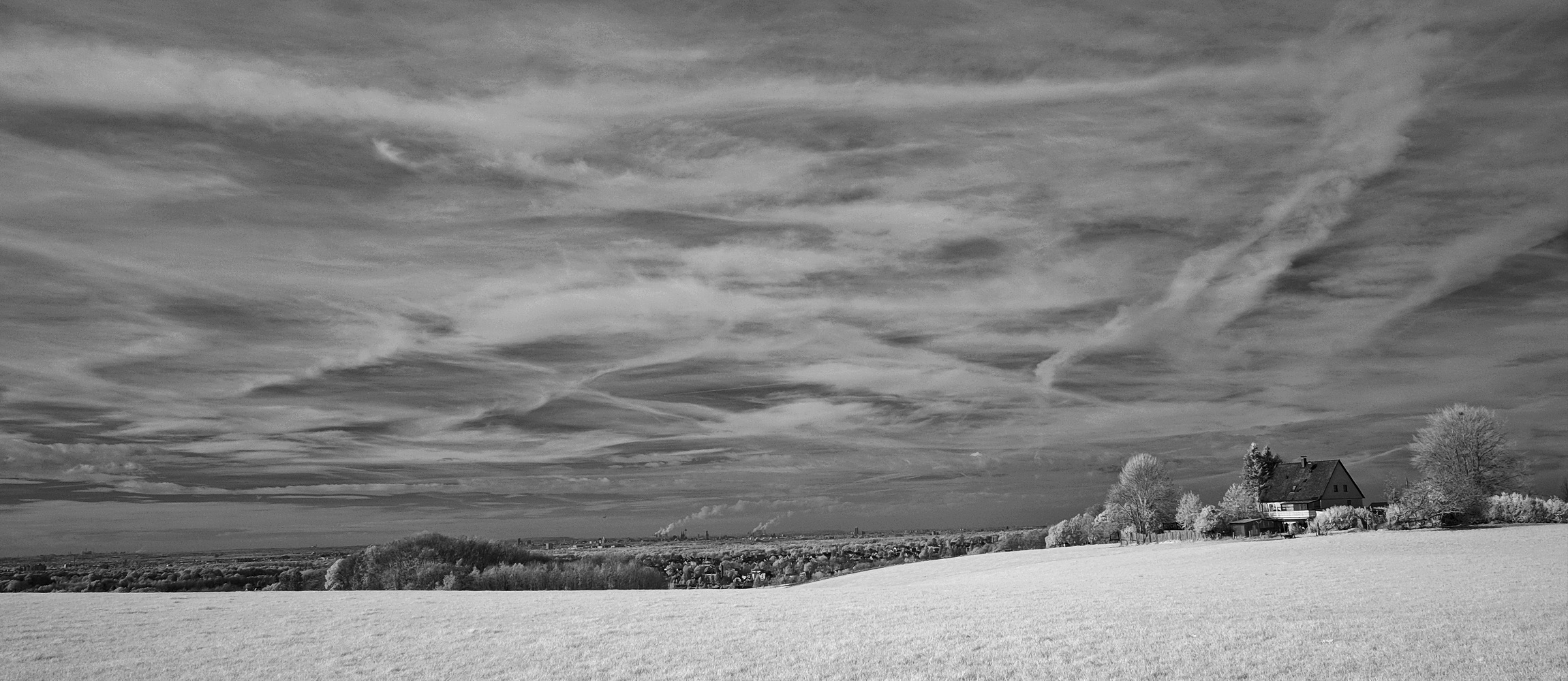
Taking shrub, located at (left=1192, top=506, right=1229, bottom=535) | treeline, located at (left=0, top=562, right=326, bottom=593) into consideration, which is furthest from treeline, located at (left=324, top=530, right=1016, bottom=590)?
shrub, located at (left=1192, top=506, right=1229, bottom=535)

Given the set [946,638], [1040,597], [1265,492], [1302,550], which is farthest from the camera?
[1265,492]

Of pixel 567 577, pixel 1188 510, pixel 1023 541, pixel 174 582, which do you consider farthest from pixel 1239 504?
pixel 174 582

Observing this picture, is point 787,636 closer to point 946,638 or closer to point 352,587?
point 946,638

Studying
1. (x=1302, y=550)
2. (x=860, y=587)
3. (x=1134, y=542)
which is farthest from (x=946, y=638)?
(x=1134, y=542)

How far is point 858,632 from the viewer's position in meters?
22.4

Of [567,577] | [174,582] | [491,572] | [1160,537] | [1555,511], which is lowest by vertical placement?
[174,582]

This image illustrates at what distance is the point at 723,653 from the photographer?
62.7 feet

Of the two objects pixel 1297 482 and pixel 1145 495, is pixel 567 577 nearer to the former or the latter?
pixel 1145 495

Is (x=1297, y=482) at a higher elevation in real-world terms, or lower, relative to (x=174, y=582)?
higher

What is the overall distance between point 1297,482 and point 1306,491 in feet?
7.33

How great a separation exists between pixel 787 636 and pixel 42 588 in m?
70.3

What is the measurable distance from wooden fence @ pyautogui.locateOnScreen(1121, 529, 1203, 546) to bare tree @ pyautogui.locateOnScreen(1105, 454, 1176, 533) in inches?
94.9

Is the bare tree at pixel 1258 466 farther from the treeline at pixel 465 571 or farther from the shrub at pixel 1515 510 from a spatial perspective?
the treeline at pixel 465 571

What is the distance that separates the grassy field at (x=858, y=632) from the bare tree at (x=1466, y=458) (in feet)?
151
